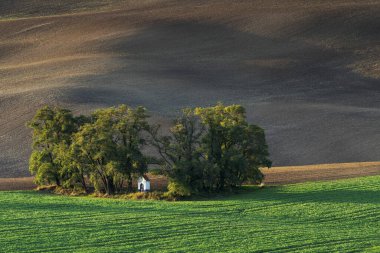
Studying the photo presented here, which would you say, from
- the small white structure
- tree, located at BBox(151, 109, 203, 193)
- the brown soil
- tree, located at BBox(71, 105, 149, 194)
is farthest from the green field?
the brown soil

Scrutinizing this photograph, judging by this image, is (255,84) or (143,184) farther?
(255,84)

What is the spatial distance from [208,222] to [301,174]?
21.2 meters

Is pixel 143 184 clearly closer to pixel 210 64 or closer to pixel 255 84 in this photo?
pixel 255 84

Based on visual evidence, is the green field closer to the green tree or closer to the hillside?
the green tree

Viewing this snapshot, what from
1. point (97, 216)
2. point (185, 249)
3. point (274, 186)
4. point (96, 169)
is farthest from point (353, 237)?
point (96, 169)

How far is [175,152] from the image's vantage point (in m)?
53.4

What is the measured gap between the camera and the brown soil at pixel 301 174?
2245 inches

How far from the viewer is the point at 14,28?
12875cm

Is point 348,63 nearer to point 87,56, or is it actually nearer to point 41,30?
point 87,56

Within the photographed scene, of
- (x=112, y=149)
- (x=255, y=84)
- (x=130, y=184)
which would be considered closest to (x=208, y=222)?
(x=112, y=149)

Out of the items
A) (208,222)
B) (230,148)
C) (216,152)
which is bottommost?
(208,222)

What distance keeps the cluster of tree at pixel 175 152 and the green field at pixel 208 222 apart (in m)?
2.03

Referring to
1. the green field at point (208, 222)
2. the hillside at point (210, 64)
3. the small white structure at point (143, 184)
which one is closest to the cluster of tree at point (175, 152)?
the small white structure at point (143, 184)

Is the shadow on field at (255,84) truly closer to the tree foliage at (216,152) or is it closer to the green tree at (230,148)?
the green tree at (230,148)
